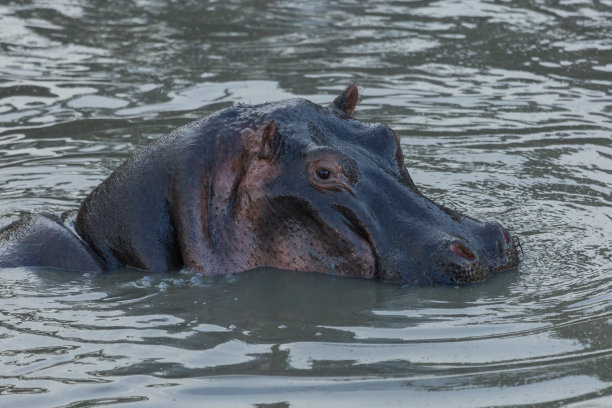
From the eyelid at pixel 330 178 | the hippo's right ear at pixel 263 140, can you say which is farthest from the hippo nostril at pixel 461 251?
the hippo's right ear at pixel 263 140

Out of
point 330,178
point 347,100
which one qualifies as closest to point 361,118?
point 347,100

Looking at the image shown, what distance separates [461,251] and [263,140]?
1279 millimetres

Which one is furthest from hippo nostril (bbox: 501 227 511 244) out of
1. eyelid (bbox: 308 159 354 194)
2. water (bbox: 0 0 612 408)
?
eyelid (bbox: 308 159 354 194)

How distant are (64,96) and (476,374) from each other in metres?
7.56

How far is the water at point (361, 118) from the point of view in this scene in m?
4.73

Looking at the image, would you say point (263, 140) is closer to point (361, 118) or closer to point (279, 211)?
point (279, 211)

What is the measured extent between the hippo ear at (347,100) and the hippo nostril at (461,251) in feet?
4.41

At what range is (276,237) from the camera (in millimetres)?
6262

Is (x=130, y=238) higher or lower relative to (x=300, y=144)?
lower

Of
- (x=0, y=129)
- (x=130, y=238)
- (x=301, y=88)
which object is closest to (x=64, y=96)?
(x=0, y=129)

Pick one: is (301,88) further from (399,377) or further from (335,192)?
(399,377)

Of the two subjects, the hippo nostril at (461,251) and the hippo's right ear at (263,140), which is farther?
the hippo's right ear at (263,140)

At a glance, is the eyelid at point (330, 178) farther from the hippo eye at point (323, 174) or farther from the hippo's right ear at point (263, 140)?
the hippo's right ear at point (263, 140)

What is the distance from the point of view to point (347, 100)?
22.3 ft
